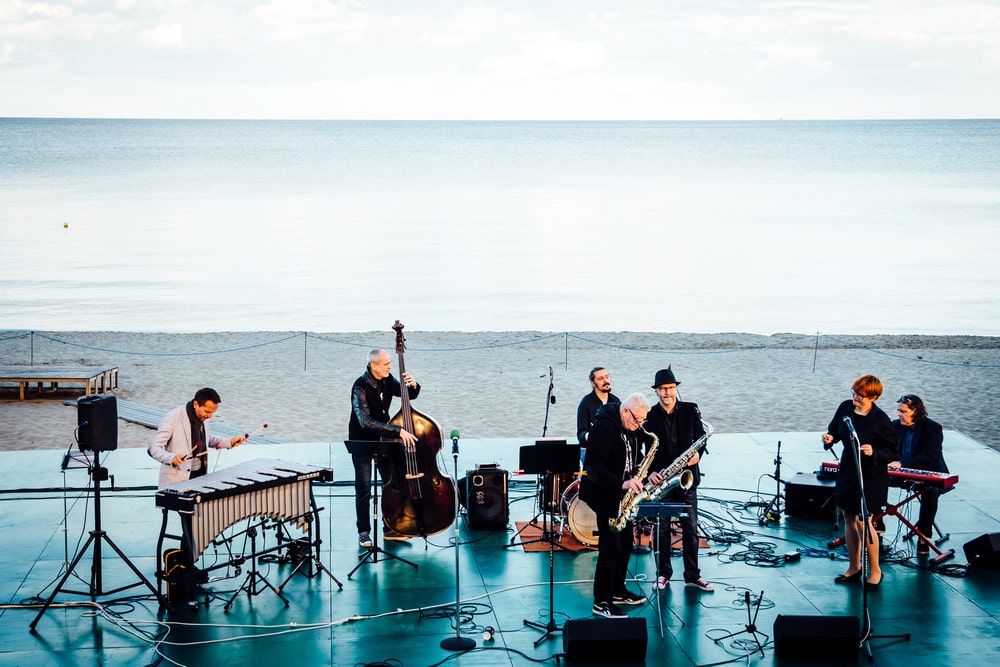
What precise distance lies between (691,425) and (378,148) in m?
129

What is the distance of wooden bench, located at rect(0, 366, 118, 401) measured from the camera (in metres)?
17.8

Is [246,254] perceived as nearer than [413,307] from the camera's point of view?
No

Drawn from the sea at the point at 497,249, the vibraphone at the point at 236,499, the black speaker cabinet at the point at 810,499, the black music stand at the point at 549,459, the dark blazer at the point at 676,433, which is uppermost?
the sea at the point at 497,249

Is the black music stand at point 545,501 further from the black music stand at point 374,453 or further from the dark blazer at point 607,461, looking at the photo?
the dark blazer at point 607,461

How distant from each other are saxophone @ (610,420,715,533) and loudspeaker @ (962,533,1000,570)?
113 inches

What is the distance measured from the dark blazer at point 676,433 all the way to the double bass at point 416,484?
1871mm

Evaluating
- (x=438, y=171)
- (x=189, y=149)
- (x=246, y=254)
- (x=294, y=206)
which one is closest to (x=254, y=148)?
(x=189, y=149)

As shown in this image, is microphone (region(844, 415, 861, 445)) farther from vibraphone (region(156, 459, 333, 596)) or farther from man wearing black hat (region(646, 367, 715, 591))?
vibraphone (region(156, 459, 333, 596))

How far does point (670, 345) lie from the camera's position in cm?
2386

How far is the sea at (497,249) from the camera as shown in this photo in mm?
30266

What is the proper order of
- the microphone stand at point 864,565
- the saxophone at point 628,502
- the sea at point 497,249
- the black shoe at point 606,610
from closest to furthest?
1. the microphone stand at point 864,565
2. the saxophone at point 628,502
3. the black shoe at point 606,610
4. the sea at point 497,249

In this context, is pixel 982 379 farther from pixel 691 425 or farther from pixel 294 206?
pixel 294 206

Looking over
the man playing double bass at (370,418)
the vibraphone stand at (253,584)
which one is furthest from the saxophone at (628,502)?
the vibraphone stand at (253,584)

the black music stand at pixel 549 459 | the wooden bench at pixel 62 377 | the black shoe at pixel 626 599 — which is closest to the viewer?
the black shoe at pixel 626 599
